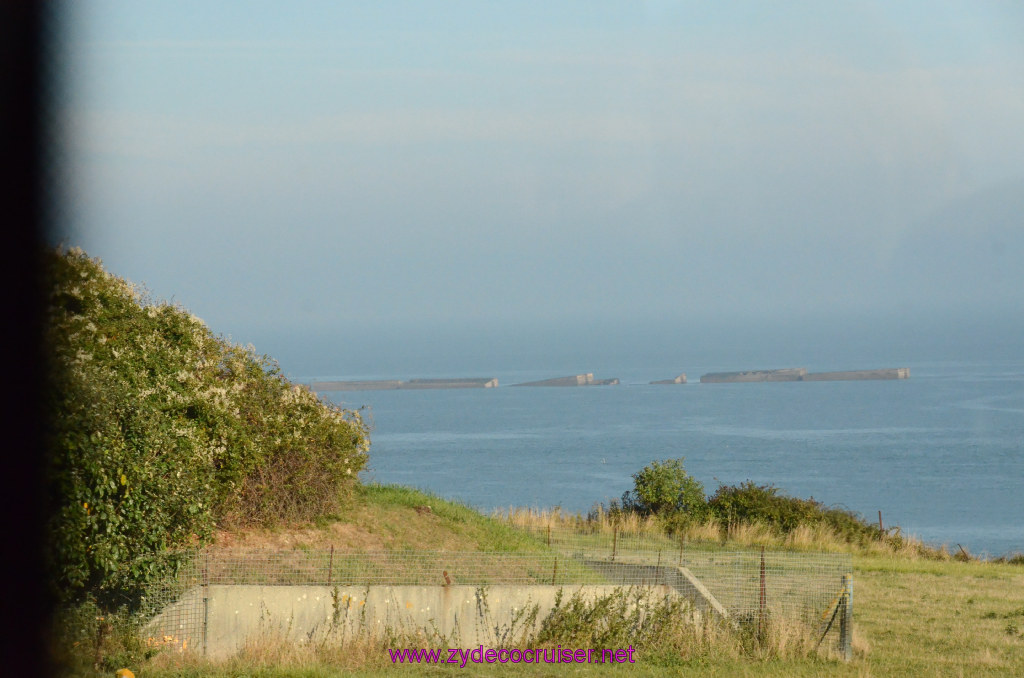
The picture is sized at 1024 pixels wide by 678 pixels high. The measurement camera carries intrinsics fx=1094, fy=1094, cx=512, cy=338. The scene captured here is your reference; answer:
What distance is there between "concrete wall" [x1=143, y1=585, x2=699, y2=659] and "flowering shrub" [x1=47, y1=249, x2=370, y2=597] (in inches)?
33.1

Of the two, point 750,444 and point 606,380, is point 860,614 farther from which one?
point 606,380

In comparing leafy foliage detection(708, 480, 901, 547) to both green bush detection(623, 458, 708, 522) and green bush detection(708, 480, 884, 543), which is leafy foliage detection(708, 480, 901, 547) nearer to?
green bush detection(708, 480, 884, 543)

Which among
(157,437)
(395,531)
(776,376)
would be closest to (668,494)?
(395,531)

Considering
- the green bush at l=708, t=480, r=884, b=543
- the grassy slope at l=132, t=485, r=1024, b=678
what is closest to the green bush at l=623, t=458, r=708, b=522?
the green bush at l=708, t=480, r=884, b=543

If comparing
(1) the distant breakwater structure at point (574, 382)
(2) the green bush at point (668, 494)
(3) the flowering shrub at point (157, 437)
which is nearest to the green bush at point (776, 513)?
(2) the green bush at point (668, 494)

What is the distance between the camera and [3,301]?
45.7 feet

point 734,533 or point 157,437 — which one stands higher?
point 157,437

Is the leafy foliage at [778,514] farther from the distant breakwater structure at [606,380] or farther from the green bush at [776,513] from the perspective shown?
the distant breakwater structure at [606,380]

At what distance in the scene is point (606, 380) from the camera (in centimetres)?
17862

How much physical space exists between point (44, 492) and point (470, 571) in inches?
247

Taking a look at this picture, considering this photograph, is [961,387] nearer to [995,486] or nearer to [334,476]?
[995,486]

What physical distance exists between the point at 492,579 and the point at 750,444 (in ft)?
280

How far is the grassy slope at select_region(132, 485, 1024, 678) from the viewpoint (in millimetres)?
11734

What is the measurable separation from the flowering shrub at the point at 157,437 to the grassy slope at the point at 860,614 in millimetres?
858
